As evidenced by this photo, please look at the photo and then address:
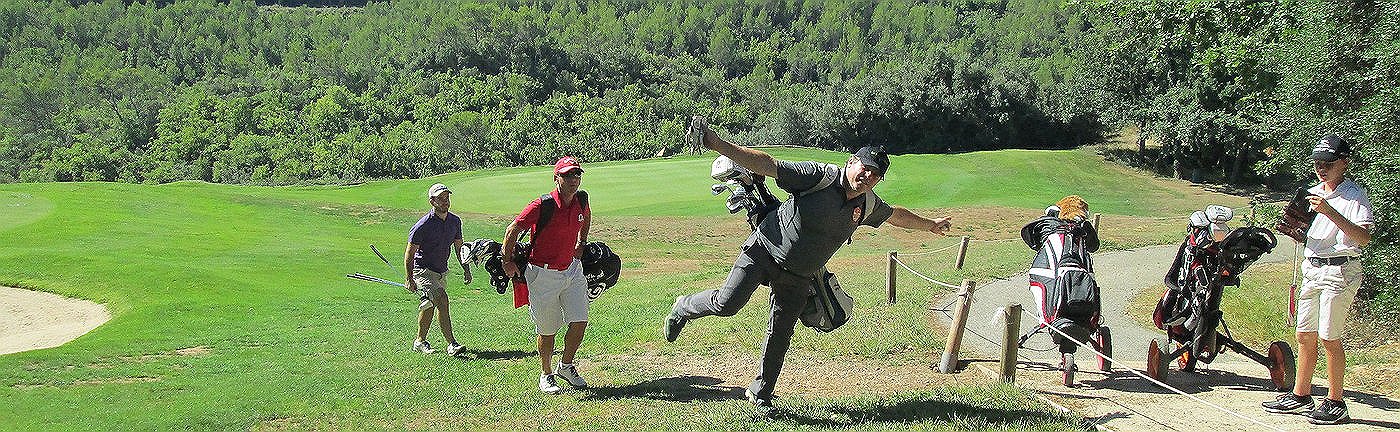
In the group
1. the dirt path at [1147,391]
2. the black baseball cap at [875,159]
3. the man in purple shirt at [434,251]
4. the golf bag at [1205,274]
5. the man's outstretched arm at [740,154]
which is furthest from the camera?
the man in purple shirt at [434,251]

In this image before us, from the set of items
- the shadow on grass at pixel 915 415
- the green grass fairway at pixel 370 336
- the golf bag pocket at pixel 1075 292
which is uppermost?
the golf bag pocket at pixel 1075 292

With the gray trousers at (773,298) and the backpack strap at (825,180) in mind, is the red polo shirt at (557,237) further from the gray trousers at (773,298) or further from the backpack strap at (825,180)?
the backpack strap at (825,180)

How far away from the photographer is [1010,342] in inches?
339

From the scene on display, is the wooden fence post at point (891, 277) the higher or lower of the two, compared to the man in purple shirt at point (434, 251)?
lower

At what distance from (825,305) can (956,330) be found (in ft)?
7.34

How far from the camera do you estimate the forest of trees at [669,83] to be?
1482 cm

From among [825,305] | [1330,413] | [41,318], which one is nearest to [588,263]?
[825,305]

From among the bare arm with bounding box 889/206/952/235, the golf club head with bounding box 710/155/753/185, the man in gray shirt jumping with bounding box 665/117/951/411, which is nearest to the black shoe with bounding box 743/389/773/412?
the man in gray shirt jumping with bounding box 665/117/951/411

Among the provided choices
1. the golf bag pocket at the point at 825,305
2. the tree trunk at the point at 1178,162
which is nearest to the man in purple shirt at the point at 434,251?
the golf bag pocket at the point at 825,305

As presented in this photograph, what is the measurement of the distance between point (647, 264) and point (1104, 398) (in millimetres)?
14813

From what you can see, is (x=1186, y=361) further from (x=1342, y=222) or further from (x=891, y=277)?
(x=891, y=277)

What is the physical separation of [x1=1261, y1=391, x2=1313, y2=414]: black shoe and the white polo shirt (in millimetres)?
1143

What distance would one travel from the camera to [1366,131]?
957 centimetres

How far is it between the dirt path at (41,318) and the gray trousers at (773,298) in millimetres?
9726
